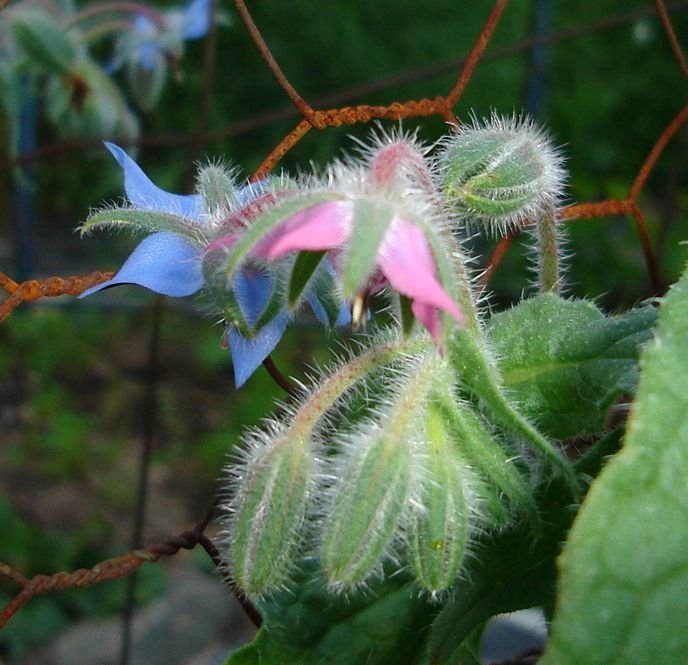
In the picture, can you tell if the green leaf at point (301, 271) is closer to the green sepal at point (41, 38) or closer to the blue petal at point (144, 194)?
the blue petal at point (144, 194)

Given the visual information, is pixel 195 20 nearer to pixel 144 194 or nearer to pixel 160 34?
pixel 160 34

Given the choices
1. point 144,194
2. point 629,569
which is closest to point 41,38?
point 144,194

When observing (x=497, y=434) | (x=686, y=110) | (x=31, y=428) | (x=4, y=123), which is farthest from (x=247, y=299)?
(x=4, y=123)

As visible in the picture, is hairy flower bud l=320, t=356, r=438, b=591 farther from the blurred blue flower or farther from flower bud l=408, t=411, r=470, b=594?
the blurred blue flower

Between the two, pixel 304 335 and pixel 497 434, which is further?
pixel 304 335

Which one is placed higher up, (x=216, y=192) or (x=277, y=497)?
(x=216, y=192)

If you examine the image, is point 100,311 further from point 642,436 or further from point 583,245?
point 642,436
